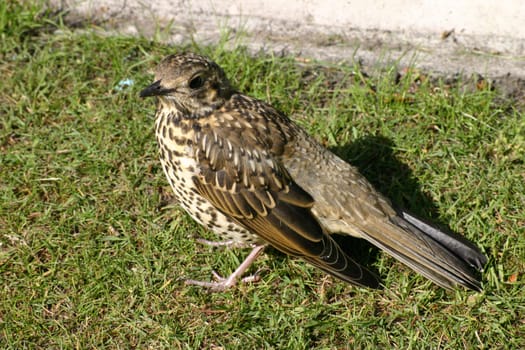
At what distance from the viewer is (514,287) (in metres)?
5.00

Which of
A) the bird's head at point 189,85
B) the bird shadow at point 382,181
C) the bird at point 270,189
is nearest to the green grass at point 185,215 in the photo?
the bird shadow at point 382,181

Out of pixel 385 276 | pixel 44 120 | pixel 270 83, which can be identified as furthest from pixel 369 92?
pixel 44 120

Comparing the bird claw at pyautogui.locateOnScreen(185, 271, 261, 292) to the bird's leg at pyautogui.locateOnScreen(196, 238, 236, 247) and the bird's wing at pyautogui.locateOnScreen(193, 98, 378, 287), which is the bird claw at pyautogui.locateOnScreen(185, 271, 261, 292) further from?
the bird's wing at pyautogui.locateOnScreen(193, 98, 378, 287)

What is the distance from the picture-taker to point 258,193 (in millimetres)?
4719

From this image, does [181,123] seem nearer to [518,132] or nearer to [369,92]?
[369,92]

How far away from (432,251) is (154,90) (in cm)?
195

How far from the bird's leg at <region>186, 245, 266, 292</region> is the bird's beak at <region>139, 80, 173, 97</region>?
4.19ft

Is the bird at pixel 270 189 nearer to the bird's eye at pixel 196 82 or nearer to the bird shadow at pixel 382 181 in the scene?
the bird's eye at pixel 196 82

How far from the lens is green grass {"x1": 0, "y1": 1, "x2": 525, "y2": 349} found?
491 cm

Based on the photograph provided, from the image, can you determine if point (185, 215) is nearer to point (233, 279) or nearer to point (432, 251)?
point (233, 279)

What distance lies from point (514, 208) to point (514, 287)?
2.35 ft

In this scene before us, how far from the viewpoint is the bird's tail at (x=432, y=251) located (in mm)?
4789

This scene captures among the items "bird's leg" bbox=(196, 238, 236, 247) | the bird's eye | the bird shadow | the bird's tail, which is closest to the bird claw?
"bird's leg" bbox=(196, 238, 236, 247)

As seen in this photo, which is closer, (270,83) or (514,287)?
(514,287)
